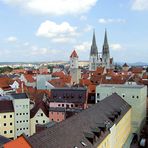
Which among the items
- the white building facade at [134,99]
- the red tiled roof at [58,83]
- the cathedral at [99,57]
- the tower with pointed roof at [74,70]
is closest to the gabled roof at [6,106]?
the white building facade at [134,99]

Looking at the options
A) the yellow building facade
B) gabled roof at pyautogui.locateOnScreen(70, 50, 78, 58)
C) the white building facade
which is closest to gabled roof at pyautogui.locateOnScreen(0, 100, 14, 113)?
the yellow building facade

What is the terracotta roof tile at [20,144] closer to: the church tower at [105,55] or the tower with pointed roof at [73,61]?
the tower with pointed roof at [73,61]

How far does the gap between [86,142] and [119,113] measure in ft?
56.8

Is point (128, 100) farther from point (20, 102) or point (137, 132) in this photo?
point (20, 102)

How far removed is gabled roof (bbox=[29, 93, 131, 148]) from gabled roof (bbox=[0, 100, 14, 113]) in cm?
1947

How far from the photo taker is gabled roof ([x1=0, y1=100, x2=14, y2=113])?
2070 inches

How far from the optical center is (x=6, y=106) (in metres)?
53.4

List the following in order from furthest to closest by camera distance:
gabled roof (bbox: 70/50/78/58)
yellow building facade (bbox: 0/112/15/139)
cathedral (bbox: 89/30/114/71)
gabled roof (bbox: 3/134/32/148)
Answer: cathedral (bbox: 89/30/114/71) < gabled roof (bbox: 70/50/78/58) < yellow building facade (bbox: 0/112/15/139) < gabled roof (bbox: 3/134/32/148)

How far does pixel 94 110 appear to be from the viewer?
38531mm

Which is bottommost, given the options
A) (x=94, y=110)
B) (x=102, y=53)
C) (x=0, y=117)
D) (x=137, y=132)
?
(x=137, y=132)

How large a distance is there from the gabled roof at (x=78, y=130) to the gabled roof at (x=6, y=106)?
19.5 metres

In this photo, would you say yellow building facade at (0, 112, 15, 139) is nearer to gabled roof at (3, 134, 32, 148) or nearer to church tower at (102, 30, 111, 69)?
gabled roof at (3, 134, 32, 148)

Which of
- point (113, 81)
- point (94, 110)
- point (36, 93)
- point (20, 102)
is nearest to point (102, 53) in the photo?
point (113, 81)

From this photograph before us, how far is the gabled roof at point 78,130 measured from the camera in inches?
945
